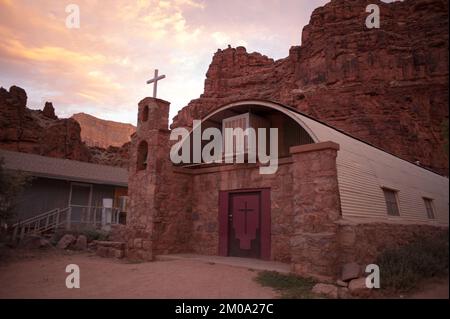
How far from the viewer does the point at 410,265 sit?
18.9ft

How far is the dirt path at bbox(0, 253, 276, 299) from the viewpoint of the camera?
19.7 ft

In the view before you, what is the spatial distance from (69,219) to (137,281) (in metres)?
10.1

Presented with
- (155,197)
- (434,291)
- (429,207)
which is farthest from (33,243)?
(429,207)

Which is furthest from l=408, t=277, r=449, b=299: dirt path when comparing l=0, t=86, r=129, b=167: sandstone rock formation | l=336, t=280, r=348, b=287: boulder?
l=0, t=86, r=129, b=167: sandstone rock formation

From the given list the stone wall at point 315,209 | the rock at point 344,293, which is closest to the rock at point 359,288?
the rock at point 344,293

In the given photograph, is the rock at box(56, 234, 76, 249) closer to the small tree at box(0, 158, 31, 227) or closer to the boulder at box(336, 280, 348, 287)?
the small tree at box(0, 158, 31, 227)

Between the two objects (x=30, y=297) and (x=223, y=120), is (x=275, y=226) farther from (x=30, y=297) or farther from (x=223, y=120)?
(x=30, y=297)

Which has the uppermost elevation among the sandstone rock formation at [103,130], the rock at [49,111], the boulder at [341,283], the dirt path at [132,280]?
the sandstone rock formation at [103,130]

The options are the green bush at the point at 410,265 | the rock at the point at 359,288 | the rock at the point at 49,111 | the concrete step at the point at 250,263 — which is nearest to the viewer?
the green bush at the point at 410,265

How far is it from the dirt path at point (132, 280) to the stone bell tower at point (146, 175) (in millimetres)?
1024

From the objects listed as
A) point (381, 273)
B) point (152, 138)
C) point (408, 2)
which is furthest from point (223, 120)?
point (408, 2)

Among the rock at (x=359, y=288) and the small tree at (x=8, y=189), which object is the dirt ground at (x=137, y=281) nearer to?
the rock at (x=359, y=288)

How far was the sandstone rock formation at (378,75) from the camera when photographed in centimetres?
3775

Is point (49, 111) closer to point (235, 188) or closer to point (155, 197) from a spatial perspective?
point (155, 197)
